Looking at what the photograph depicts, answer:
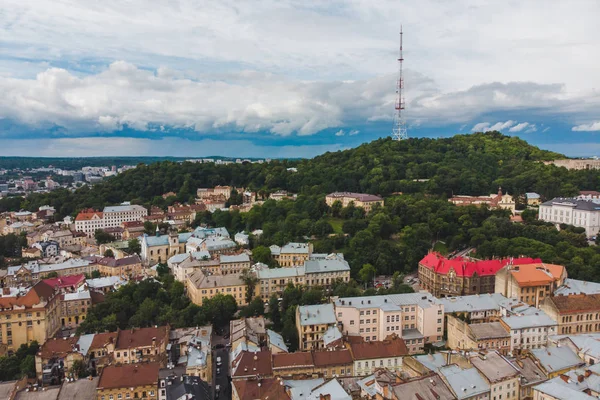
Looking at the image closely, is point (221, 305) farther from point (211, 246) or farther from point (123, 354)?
point (211, 246)

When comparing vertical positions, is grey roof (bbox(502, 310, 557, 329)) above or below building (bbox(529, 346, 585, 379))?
above

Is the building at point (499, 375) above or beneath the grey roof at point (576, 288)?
beneath

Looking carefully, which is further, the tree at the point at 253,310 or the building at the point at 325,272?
the building at the point at 325,272

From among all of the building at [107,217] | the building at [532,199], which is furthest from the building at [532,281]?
the building at [107,217]

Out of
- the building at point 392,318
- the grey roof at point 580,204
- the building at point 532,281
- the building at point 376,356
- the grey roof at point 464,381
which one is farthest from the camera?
the grey roof at point 580,204

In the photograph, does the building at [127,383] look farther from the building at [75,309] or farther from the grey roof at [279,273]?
the grey roof at [279,273]

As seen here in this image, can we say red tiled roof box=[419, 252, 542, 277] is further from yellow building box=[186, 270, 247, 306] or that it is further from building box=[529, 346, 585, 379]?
yellow building box=[186, 270, 247, 306]

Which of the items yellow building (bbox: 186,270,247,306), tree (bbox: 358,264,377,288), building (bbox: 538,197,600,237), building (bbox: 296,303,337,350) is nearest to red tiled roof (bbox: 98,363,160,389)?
building (bbox: 296,303,337,350)
